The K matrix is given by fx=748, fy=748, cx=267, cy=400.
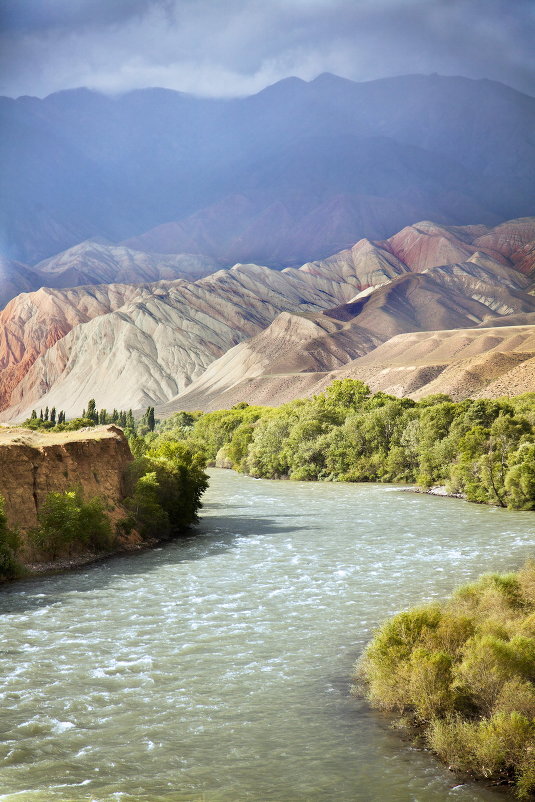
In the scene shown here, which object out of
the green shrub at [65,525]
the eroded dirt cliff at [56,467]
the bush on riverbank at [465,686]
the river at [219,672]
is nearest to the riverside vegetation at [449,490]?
the bush on riverbank at [465,686]

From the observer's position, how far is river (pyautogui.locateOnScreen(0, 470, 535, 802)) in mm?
12703

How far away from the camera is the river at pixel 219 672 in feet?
41.7

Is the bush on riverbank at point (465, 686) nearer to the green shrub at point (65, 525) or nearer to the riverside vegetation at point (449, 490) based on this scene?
the riverside vegetation at point (449, 490)

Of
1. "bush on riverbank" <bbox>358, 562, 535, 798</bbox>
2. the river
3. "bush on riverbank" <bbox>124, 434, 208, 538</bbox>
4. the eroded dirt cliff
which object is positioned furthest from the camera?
"bush on riverbank" <bbox>124, 434, 208, 538</bbox>

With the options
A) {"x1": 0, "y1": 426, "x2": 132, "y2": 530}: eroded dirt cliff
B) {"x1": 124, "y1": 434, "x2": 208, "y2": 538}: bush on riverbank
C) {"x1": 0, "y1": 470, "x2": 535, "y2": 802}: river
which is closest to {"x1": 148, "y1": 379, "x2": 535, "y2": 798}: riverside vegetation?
{"x1": 0, "y1": 470, "x2": 535, "y2": 802}: river

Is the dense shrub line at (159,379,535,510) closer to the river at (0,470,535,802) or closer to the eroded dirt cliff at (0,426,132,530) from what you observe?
the river at (0,470,535,802)

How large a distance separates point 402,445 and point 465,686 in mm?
59084

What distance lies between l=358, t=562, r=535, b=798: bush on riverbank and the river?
0.54 metres

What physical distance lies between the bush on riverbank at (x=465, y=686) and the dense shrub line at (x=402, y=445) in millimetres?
35096

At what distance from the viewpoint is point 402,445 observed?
71.9 meters

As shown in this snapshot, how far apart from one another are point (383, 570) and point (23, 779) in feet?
63.0

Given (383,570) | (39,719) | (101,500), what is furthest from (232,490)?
(39,719)

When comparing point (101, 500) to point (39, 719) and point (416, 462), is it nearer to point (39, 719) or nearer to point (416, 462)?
point (39, 719)

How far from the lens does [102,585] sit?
28.0 metres
